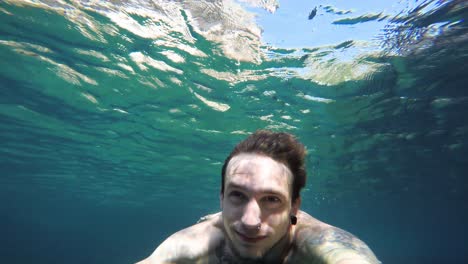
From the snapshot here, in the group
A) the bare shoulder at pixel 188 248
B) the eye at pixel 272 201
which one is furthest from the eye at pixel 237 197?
the bare shoulder at pixel 188 248

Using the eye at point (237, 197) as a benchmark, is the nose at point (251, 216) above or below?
below

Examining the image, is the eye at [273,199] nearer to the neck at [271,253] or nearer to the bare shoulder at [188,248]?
the neck at [271,253]

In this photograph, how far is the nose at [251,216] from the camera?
9.52 feet

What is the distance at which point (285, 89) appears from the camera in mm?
13828

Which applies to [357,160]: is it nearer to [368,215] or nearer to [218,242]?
[218,242]

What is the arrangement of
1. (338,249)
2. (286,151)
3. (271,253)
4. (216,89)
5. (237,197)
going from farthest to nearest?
(216,89) < (286,151) < (271,253) < (237,197) < (338,249)

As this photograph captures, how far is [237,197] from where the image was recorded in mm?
3129

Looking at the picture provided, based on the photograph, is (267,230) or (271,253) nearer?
(267,230)

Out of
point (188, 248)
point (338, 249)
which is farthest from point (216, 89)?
point (338, 249)

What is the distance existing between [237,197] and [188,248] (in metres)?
1.12

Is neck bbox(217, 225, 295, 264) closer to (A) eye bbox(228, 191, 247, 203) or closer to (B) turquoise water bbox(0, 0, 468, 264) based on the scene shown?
(A) eye bbox(228, 191, 247, 203)

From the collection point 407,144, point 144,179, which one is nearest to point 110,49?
point 407,144

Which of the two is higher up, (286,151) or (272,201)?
(286,151)

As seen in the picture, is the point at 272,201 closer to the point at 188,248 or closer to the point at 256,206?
the point at 256,206
